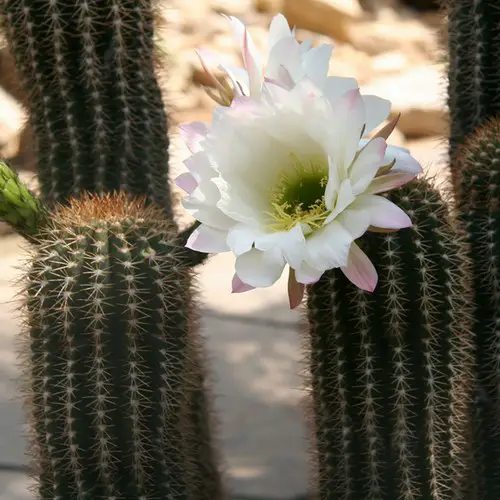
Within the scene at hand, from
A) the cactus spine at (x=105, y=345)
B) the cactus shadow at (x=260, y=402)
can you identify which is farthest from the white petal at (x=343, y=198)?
the cactus shadow at (x=260, y=402)

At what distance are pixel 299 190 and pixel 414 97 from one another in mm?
4745

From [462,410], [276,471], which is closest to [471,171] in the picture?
[462,410]

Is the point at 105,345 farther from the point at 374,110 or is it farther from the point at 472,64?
the point at 472,64

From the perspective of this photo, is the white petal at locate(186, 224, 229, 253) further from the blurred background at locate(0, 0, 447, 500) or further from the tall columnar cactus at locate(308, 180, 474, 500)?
the blurred background at locate(0, 0, 447, 500)

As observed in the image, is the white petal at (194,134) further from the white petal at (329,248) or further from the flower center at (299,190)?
the white petal at (329,248)

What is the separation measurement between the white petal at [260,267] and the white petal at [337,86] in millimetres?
237

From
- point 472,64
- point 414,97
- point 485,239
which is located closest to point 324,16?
point 414,97

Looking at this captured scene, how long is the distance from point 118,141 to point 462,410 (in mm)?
850

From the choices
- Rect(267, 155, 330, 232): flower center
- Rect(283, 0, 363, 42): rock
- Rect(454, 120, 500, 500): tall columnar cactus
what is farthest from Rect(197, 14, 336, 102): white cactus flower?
Rect(283, 0, 363, 42): rock

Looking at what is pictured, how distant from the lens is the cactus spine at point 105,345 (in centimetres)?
138

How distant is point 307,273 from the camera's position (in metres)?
1.15

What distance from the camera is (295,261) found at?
3.72ft

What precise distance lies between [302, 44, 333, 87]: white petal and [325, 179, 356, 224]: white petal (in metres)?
0.18

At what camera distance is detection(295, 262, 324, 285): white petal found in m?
1.14
